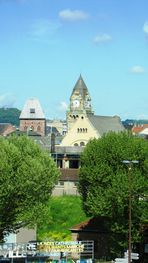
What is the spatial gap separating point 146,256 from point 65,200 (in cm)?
2100

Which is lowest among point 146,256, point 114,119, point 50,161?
point 146,256

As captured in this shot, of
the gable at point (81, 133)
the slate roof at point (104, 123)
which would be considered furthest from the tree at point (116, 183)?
the slate roof at point (104, 123)

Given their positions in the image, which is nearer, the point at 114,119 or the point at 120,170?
the point at 120,170

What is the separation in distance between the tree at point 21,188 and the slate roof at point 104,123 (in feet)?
291

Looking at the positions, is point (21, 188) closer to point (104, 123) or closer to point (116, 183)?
point (116, 183)

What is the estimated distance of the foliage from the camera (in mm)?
75812

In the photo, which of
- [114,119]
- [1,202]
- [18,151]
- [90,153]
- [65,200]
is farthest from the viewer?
[114,119]

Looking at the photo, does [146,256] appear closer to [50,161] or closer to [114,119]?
[50,161]

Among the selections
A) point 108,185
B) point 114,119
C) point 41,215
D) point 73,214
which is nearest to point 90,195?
point 108,185

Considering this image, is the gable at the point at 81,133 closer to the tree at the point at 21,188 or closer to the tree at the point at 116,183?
the tree at the point at 116,183

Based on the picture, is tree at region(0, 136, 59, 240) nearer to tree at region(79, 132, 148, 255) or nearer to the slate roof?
tree at region(79, 132, 148, 255)

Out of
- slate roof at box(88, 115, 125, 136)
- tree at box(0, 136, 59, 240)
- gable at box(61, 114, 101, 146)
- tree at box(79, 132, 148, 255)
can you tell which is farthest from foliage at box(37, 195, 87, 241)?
slate roof at box(88, 115, 125, 136)

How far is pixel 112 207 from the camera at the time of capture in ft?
218

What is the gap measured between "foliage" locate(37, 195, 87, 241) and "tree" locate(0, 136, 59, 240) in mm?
9130
